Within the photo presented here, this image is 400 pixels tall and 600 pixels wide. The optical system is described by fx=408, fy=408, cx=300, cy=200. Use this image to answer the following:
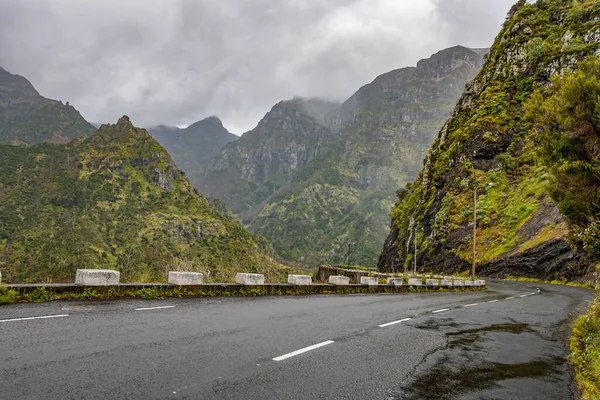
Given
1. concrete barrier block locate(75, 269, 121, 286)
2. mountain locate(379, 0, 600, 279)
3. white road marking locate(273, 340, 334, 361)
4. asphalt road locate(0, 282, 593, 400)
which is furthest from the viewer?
mountain locate(379, 0, 600, 279)

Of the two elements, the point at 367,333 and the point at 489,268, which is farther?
the point at 489,268

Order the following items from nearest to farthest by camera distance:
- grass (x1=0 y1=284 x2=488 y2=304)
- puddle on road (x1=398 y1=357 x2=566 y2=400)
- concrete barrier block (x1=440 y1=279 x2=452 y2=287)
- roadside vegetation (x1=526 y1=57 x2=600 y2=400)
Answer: puddle on road (x1=398 y1=357 x2=566 y2=400) < grass (x1=0 y1=284 x2=488 y2=304) < roadside vegetation (x1=526 y1=57 x2=600 y2=400) < concrete barrier block (x1=440 y1=279 x2=452 y2=287)

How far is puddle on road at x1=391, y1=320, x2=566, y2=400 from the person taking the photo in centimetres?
521

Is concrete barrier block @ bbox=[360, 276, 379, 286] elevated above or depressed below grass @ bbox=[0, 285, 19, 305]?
below

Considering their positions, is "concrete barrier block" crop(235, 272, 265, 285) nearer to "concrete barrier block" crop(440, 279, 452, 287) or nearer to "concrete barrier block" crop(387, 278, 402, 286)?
"concrete barrier block" crop(387, 278, 402, 286)

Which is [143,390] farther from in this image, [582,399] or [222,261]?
[222,261]

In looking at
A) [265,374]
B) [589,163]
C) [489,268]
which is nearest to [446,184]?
[489,268]

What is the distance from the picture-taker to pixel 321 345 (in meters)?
7.11

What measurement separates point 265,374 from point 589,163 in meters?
12.8

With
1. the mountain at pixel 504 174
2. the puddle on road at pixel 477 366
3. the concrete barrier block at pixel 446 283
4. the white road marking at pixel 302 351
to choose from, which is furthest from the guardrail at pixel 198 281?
the mountain at pixel 504 174

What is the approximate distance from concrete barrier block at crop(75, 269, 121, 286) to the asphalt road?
136 centimetres

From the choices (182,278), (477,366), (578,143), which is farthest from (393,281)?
(477,366)

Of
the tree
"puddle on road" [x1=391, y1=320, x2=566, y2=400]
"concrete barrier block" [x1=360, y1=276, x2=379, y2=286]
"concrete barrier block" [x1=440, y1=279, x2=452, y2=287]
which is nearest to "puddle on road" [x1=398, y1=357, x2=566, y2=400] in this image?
"puddle on road" [x1=391, y1=320, x2=566, y2=400]

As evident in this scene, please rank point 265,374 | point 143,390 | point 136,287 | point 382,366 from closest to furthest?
1. point 143,390
2. point 265,374
3. point 382,366
4. point 136,287
